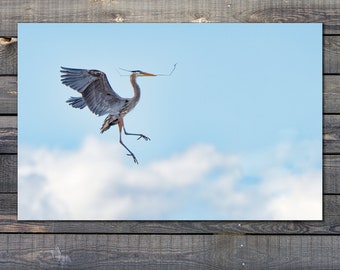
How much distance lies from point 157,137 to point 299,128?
327 mm

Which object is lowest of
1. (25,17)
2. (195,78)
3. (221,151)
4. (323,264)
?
(323,264)

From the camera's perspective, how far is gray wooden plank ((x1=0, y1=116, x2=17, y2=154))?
1908 mm

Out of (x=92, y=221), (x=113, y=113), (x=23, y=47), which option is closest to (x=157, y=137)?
(x=113, y=113)

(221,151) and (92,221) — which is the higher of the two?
(221,151)

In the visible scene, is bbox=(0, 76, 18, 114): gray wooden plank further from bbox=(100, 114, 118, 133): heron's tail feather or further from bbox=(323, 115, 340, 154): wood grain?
bbox=(323, 115, 340, 154): wood grain

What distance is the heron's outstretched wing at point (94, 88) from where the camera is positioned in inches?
74.8

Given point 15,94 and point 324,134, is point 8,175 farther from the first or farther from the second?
point 324,134

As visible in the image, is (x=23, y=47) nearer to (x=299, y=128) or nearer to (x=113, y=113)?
(x=113, y=113)

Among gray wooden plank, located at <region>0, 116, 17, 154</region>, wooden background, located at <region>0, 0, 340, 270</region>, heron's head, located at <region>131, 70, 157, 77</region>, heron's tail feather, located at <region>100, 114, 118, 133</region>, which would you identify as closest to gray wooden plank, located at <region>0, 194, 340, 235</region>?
wooden background, located at <region>0, 0, 340, 270</region>

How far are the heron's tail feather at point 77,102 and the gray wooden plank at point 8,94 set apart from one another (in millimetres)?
129

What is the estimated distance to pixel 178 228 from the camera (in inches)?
74.8

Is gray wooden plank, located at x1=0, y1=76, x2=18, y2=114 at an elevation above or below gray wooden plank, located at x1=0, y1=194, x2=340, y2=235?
above

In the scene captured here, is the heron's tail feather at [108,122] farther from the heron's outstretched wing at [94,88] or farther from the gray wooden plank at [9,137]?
the gray wooden plank at [9,137]

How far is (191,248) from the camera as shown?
1904 millimetres
